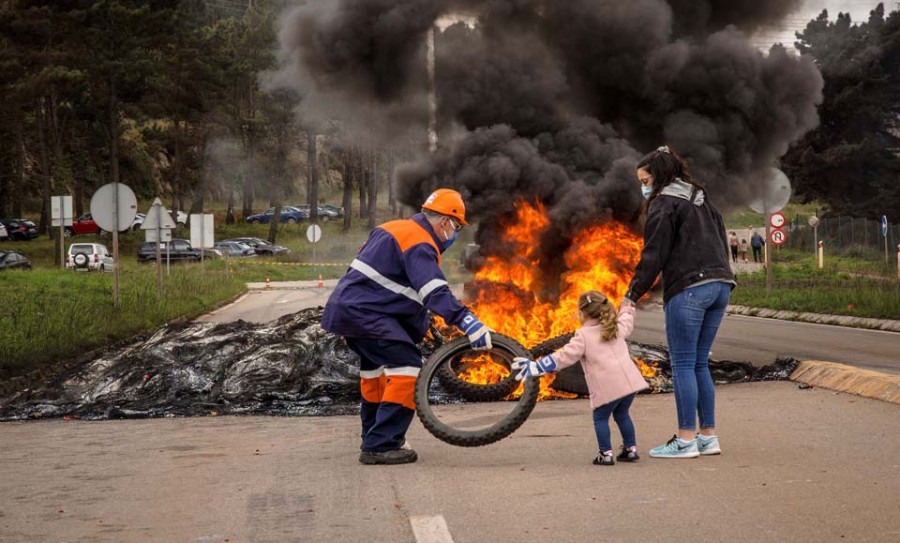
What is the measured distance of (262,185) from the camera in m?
87.4

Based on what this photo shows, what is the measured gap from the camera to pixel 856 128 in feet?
173

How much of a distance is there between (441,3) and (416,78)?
3.54 ft

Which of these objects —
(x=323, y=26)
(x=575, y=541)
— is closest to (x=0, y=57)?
(x=323, y=26)

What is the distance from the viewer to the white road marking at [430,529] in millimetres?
5066

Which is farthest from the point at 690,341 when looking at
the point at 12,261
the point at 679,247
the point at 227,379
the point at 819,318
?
the point at 12,261

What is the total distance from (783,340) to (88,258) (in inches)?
1518

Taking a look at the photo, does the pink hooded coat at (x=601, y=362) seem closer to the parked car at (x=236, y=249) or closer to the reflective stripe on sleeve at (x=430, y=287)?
the reflective stripe on sleeve at (x=430, y=287)

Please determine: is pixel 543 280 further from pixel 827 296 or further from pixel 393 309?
pixel 827 296

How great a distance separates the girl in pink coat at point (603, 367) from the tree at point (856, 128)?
44910mm

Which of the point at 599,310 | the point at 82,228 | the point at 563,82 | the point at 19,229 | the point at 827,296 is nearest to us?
the point at 599,310

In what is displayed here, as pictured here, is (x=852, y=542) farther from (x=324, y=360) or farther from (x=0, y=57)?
(x=0, y=57)

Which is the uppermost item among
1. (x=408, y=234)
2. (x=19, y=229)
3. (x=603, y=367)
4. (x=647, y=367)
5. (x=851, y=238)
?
(x=19, y=229)

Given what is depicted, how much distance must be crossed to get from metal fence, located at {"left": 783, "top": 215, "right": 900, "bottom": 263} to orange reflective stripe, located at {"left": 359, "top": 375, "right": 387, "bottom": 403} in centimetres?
3357

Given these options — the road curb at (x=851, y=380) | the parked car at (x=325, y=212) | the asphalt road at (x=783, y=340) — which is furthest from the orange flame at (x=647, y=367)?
the parked car at (x=325, y=212)
